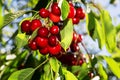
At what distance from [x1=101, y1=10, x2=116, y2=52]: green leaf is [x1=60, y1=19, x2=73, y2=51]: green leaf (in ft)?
1.65

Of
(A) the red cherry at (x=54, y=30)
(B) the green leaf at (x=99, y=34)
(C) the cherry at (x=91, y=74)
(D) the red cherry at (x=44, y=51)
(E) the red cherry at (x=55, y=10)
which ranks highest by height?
(E) the red cherry at (x=55, y=10)

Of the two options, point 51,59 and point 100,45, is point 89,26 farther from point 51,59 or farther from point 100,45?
point 51,59

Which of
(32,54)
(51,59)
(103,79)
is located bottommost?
(103,79)

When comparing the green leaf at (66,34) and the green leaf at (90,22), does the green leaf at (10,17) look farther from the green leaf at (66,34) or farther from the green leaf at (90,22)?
the green leaf at (90,22)

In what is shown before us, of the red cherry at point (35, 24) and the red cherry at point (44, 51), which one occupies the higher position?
the red cherry at point (35, 24)

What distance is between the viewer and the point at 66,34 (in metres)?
Result: 1.60

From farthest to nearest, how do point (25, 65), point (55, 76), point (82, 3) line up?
point (25, 65), point (82, 3), point (55, 76)

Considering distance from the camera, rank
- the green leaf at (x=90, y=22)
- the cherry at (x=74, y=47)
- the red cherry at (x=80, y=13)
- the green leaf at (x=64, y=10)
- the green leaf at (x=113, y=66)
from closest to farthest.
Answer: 1. the green leaf at (x=64, y=10)
2. the red cherry at (x=80, y=13)
3. the cherry at (x=74, y=47)
4. the green leaf at (x=90, y=22)
5. the green leaf at (x=113, y=66)

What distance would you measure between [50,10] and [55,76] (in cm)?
29

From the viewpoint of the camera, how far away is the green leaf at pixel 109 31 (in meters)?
2.10

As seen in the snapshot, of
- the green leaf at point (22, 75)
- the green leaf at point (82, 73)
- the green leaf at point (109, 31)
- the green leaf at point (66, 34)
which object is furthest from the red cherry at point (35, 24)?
the green leaf at point (109, 31)

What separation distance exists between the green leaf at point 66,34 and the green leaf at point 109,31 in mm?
503

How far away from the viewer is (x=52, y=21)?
1642mm

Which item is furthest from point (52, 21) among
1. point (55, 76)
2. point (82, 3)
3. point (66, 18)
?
point (82, 3)
